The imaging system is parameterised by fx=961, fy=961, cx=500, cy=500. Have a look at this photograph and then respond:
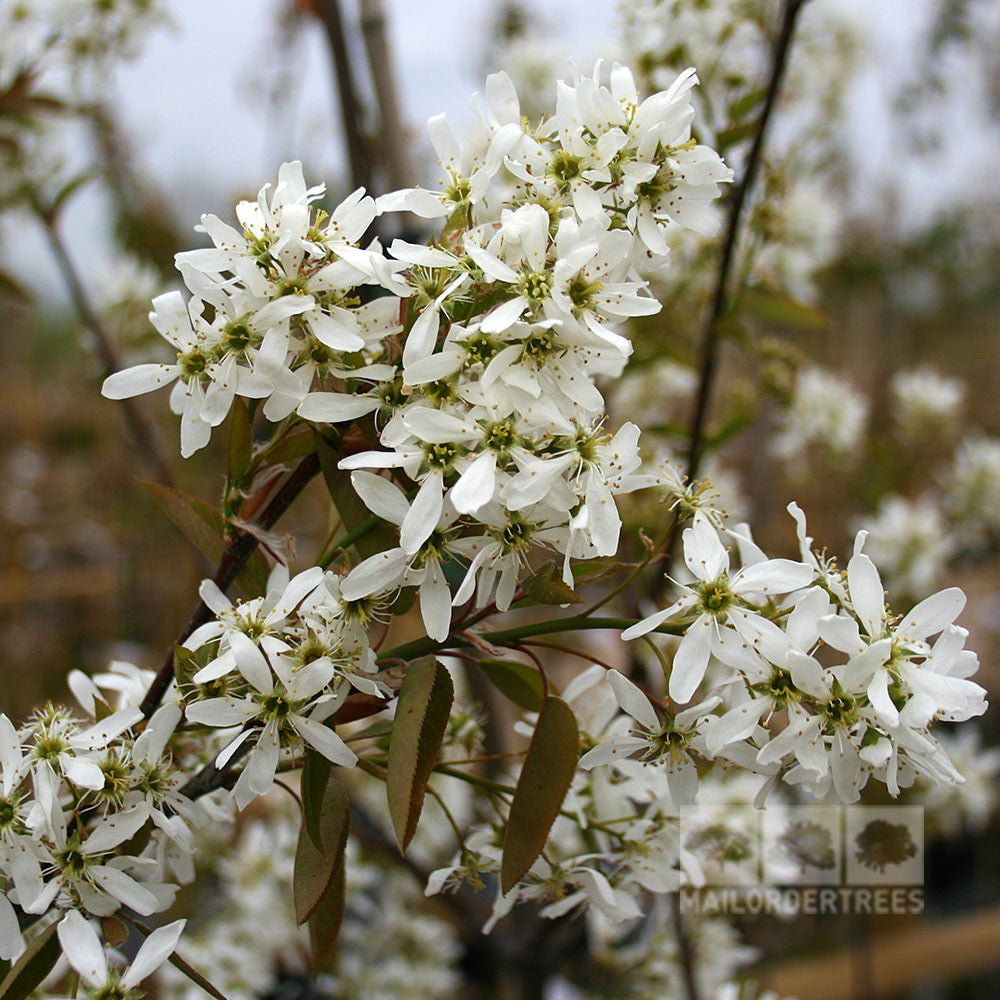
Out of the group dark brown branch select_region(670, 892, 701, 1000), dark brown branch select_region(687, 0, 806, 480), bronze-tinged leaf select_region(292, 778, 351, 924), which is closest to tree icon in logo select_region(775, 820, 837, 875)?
dark brown branch select_region(670, 892, 701, 1000)

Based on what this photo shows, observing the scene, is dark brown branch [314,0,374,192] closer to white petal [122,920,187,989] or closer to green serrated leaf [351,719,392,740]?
green serrated leaf [351,719,392,740]

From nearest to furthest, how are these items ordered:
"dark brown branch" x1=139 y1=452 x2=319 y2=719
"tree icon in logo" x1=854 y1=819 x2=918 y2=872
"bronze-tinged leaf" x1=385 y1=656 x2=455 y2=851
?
1. "bronze-tinged leaf" x1=385 y1=656 x2=455 y2=851
2. "dark brown branch" x1=139 y1=452 x2=319 y2=719
3. "tree icon in logo" x1=854 y1=819 x2=918 y2=872

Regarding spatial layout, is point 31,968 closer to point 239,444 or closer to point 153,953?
point 153,953

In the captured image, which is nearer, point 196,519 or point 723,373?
point 196,519

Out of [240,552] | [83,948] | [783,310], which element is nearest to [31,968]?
[83,948]

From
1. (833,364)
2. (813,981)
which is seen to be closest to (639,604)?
(813,981)

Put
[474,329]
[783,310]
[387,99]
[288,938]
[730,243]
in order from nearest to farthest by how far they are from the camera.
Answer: [474,329], [730,243], [783,310], [387,99], [288,938]

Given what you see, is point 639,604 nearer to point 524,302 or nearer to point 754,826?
point 754,826
